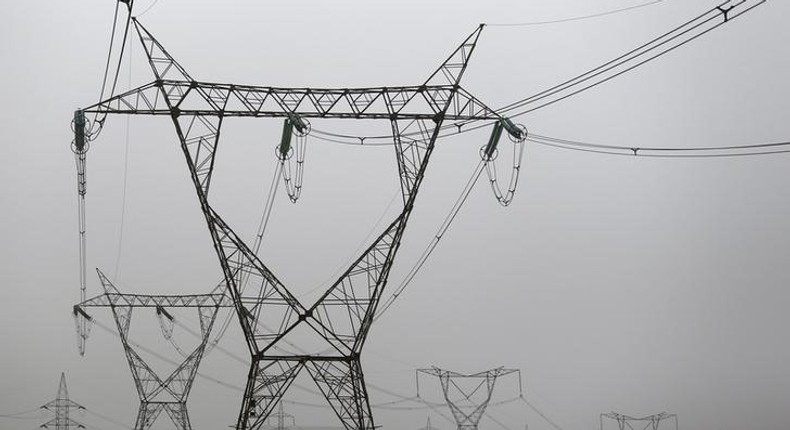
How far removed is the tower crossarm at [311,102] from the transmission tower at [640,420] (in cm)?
642

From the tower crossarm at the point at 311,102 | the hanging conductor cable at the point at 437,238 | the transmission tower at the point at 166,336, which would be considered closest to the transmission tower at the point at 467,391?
the hanging conductor cable at the point at 437,238

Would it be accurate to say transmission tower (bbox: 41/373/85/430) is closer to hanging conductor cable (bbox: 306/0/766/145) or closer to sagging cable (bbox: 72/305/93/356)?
sagging cable (bbox: 72/305/93/356)

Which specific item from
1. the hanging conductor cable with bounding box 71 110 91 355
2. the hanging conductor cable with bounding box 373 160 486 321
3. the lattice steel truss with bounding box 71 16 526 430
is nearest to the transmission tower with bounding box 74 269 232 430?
the hanging conductor cable with bounding box 71 110 91 355

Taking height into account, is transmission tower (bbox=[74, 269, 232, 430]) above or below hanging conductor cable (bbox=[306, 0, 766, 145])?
below

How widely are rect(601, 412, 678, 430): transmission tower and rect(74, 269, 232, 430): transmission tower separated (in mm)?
8141

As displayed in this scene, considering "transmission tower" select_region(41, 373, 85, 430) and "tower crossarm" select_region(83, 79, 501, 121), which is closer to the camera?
"tower crossarm" select_region(83, 79, 501, 121)

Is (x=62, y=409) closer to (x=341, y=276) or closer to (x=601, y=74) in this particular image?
(x=341, y=276)

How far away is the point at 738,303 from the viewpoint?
561 inches

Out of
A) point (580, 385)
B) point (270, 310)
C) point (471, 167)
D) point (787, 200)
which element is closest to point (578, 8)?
point (471, 167)

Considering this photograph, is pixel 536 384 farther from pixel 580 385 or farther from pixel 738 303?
pixel 738 303

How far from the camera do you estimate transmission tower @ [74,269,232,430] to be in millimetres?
14148

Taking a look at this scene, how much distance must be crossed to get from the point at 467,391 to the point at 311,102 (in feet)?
21.4

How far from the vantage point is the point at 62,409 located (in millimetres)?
14078

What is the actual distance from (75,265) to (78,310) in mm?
924
